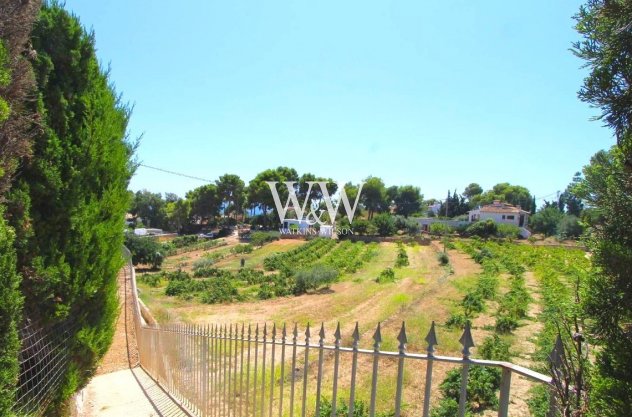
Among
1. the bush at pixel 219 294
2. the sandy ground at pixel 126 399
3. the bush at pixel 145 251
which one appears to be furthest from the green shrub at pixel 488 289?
the bush at pixel 145 251

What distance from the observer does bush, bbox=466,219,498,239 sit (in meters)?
47.7

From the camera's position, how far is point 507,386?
1.48 metres

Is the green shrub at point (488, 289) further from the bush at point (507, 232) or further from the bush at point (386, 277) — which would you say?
the bush at point (507, 232)

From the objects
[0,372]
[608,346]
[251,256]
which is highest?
[608,346]

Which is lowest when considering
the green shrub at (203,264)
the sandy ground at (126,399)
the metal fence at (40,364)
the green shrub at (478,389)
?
the green shrub at (203,264)

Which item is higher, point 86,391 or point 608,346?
point 608,346

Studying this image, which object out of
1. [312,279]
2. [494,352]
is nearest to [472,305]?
[494,352]

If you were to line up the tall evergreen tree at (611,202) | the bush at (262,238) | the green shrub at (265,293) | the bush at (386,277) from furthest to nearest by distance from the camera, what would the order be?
the bush at (262,238) → the bush at (386,277) → the green shrub at (265,293) → the tall evergreen tree at (611,202)

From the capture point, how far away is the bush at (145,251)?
29.8m

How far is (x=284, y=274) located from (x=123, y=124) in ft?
72.4

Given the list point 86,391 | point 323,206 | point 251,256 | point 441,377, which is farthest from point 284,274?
point 323,206

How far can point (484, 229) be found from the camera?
48094 millimetres

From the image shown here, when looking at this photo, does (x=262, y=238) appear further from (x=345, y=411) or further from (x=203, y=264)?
(x=345, y=411)

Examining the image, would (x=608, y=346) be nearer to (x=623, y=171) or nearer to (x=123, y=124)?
(x=623, y=171)
